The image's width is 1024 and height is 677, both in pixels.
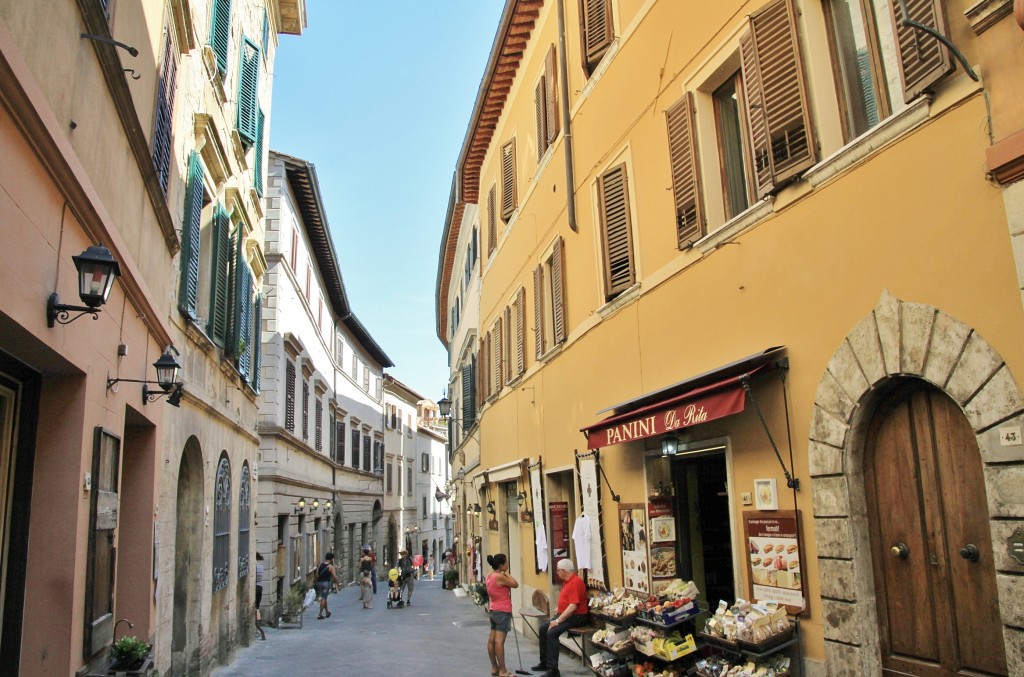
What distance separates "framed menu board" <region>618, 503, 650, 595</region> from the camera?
350 inches

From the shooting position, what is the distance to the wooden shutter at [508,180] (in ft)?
54.2

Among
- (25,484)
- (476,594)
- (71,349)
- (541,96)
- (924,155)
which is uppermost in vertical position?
(541,96)

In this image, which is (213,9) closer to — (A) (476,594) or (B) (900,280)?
(B) (900,280)

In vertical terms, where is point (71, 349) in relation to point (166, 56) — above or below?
below

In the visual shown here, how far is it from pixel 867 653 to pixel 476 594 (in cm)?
1573

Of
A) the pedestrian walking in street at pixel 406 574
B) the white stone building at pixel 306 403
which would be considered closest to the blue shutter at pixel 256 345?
the white stone building at pixel 306 403

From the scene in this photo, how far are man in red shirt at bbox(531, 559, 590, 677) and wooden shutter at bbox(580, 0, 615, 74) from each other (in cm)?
643

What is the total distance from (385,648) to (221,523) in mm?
3710

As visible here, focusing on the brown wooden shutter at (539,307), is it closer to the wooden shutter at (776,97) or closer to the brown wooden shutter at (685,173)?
the brown wooden shutter at (685,173)

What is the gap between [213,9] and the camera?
11391 millimetres

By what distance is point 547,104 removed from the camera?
1352 cm

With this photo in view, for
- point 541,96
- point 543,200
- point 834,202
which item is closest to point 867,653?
point 834,202

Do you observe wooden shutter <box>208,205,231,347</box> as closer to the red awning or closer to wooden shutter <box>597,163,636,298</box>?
wooden shutter <box>597,163,636,298</box>

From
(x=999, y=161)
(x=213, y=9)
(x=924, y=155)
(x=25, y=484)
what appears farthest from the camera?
(x=213, y=9)
